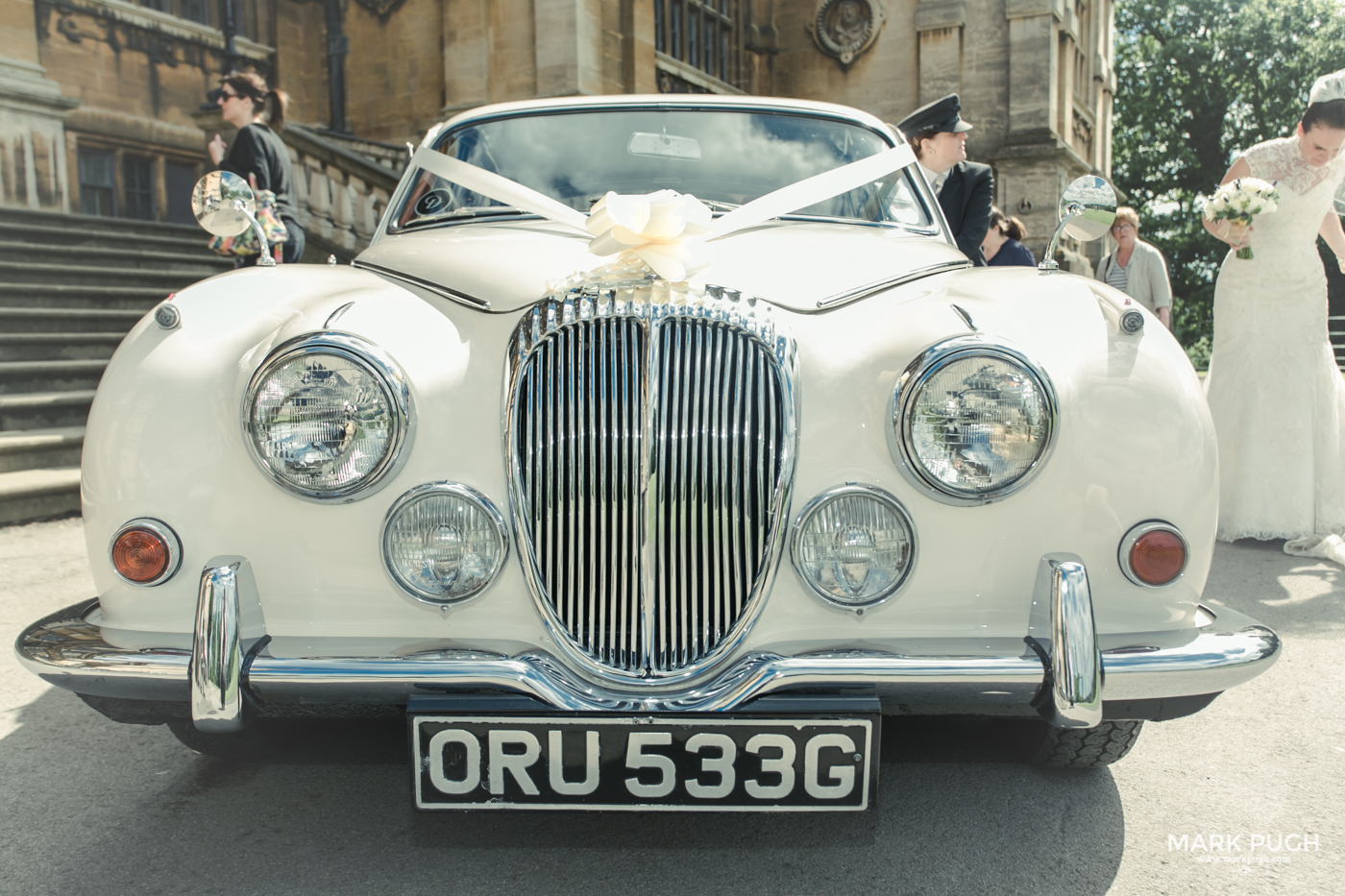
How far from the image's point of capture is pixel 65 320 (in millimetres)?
7516

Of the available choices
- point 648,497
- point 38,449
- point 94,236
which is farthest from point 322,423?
point 94,236

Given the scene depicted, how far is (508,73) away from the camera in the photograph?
37.5 ft

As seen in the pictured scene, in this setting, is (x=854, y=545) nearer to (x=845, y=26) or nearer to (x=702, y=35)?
(x=702, y=35)

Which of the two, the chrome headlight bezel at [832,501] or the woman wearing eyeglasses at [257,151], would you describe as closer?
the chrome headlight bezel at [832,501]

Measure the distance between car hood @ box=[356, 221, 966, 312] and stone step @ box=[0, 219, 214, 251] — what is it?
8016 millimetres

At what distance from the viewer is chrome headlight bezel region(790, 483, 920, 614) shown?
1793mm

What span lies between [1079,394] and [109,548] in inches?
74.5

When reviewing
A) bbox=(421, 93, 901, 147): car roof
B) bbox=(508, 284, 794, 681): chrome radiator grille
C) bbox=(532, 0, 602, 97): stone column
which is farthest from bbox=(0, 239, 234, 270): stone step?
bbox=(508, 284, 794, 681): chrome radiator grille

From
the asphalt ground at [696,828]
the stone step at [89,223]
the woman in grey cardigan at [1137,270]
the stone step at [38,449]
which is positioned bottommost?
the asphalt ground at [696,828]

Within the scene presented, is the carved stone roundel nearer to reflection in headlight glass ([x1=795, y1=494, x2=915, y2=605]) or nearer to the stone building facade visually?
the stone building facade

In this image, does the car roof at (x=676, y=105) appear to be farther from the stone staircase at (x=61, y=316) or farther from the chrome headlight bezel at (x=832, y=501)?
the stone staircase at (x=61, y=316)

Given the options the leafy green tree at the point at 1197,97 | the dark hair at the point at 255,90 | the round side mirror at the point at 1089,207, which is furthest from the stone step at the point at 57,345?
the leafy green tree at the point at 1197,97

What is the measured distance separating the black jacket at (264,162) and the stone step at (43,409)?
256 cm

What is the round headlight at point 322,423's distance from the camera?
71.2 inches
